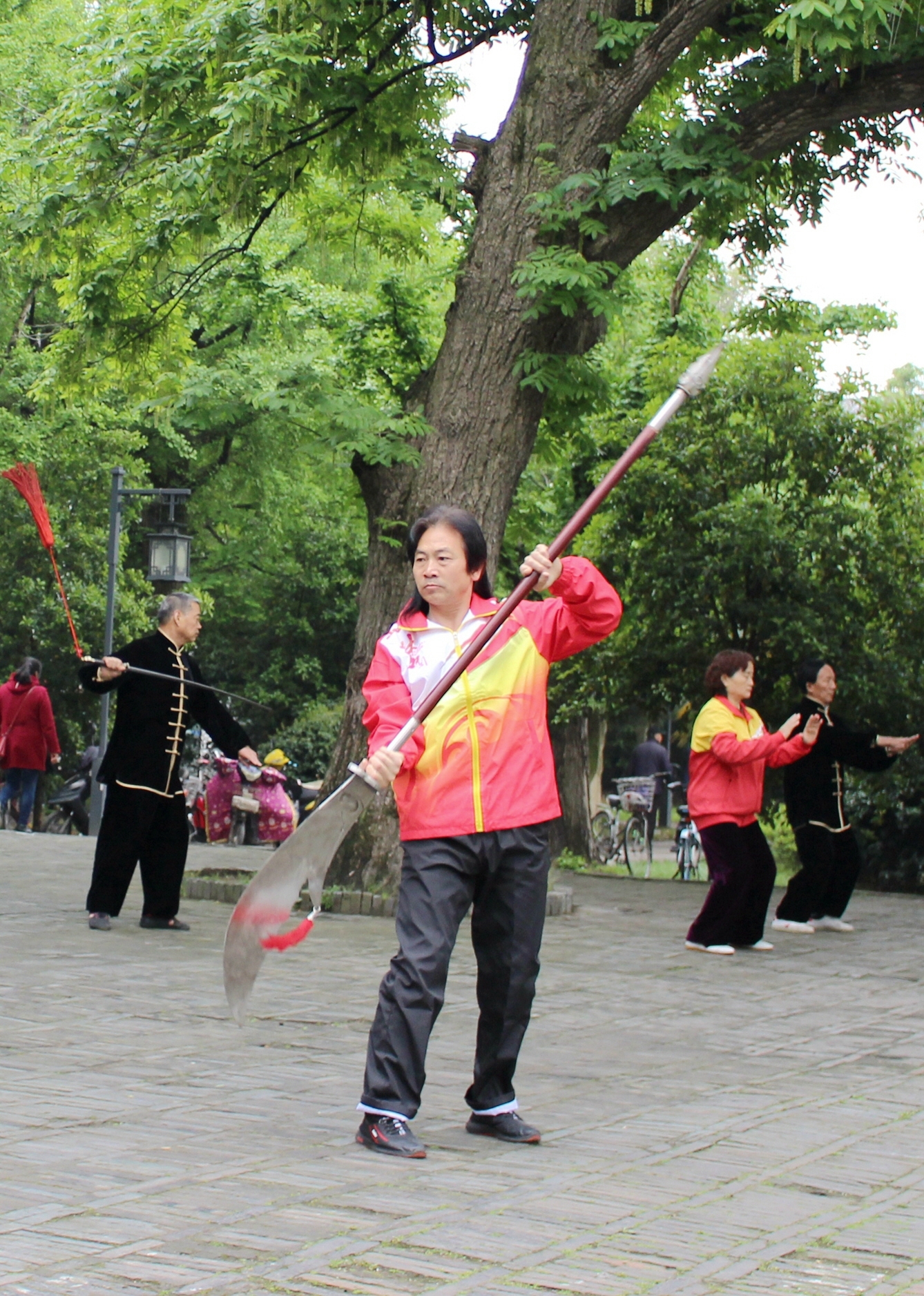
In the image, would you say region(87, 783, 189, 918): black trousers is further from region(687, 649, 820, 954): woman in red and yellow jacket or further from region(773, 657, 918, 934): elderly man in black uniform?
region(773, 657, 918, 934): elderly man in black uniform

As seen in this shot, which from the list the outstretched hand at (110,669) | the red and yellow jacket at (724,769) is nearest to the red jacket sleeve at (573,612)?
the red and yellow jacket at (724,769)

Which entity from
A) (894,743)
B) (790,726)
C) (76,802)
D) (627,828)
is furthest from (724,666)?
(76,802)

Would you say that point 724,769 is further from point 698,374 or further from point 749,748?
point 698,374

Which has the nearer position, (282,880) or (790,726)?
(282,880)

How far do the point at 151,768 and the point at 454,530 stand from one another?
18.1 ft

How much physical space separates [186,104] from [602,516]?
5577mm

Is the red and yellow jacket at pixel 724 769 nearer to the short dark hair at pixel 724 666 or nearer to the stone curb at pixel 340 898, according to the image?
the short dark hair at pixel 724 666

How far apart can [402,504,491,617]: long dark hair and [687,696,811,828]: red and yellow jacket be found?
199 inches

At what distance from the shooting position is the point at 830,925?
11.9 metres

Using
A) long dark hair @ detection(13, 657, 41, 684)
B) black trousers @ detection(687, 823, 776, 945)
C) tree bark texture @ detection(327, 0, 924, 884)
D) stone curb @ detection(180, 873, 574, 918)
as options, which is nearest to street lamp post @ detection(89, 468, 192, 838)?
long dark hair @ detection(13, 657, 41, 684)

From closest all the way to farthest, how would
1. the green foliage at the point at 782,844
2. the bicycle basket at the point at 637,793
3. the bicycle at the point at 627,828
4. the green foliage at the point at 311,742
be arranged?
the green foliage at the point at 782,844
the bicycle at the point at 627,828
the bicycle basket at the point at 637,793
the green foliage at the point at 311,742

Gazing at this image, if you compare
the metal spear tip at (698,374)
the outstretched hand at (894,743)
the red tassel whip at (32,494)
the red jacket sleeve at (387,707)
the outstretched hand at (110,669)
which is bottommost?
the red jacket sleeve at (387,707)

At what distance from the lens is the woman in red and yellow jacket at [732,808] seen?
33.5 feet

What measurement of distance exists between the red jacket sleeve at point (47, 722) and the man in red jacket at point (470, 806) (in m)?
14.6
